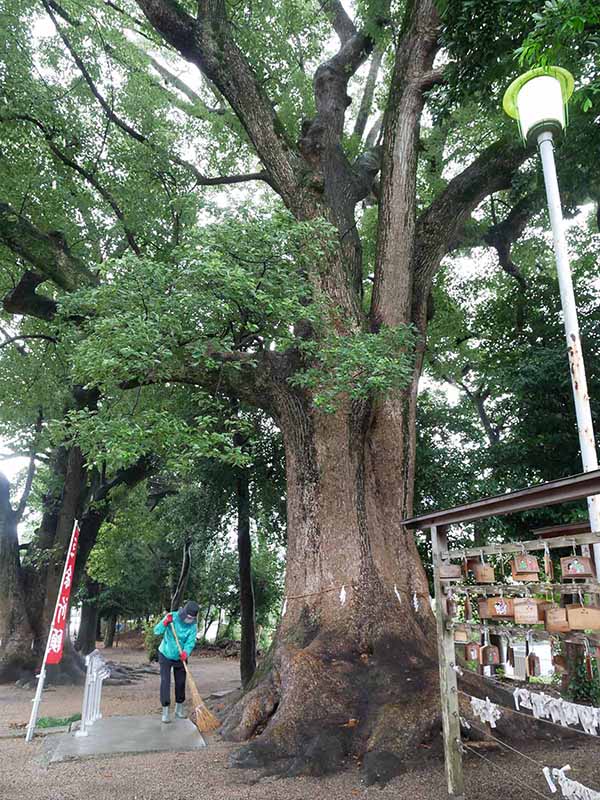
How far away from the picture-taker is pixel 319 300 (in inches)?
255

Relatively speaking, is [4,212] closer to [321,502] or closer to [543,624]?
[321,502]

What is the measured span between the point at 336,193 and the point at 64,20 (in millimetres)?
5864

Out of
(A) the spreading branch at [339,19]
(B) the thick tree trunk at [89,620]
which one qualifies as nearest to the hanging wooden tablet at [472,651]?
(A) the spreading branch at [339,19]

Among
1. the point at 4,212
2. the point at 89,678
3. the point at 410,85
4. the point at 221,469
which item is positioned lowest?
the point at 89,678

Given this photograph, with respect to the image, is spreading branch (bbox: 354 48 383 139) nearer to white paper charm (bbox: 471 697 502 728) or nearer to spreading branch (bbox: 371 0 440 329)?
spreading branch (bbox: 371 0 440 329)

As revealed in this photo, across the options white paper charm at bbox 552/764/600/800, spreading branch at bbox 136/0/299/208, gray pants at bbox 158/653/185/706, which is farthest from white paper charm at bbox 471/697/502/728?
spreading branch at bbox 136/0/299/208

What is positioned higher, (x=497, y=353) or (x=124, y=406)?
(x=497, y=353)

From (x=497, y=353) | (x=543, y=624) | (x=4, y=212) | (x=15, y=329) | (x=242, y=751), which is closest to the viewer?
(x=543, y=624)

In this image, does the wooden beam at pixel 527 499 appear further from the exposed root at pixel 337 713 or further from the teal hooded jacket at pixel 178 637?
the teal hooded jacket at pixel 178 637


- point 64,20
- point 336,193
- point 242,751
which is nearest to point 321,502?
point 242,751

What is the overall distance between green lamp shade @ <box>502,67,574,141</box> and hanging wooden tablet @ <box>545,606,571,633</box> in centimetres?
353

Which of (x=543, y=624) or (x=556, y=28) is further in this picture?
(x=556, y=28)

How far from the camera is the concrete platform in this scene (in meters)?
5.36

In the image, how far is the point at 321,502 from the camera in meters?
6.43
